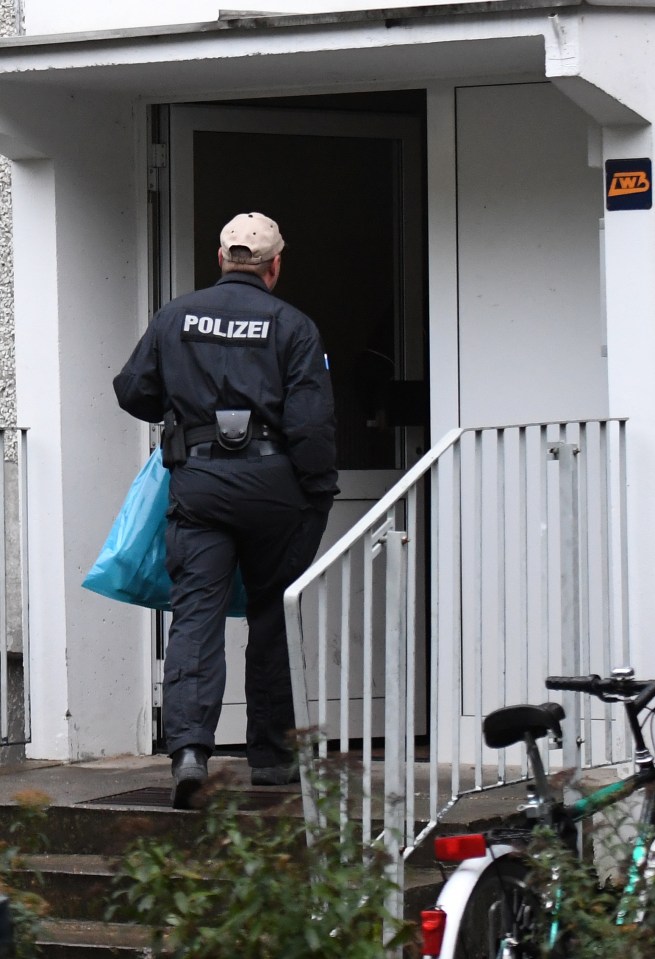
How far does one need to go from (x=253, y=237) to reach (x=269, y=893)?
241cm

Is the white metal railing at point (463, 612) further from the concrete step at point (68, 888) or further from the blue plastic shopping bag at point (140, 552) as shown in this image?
the concrete step at point (68, 888)

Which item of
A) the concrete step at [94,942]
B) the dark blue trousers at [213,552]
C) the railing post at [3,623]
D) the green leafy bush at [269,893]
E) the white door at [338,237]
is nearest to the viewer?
the green leafy bush at [269,893]

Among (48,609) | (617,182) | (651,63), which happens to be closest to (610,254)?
(617,182)

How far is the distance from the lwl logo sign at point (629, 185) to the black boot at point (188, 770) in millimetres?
1988

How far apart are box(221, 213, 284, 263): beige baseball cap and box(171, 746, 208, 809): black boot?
140 cm

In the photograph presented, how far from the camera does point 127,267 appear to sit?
20.0ft

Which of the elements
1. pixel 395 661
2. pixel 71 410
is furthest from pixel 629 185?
pixel 71 410

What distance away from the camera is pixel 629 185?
504cm

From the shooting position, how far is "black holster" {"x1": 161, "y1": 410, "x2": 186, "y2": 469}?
4.88 meters

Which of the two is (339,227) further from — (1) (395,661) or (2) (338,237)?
(1) (395,661)

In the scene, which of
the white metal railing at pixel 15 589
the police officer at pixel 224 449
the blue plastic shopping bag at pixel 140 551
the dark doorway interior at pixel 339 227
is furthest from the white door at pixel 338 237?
the police officer at pixel 224 449

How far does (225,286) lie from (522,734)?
193cm

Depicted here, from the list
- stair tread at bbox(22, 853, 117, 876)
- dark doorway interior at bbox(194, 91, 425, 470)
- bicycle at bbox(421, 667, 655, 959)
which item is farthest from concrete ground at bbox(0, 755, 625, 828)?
dark doorway interior at bbox(194, 91, 425, 470)

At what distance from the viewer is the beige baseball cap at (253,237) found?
4.93 m
